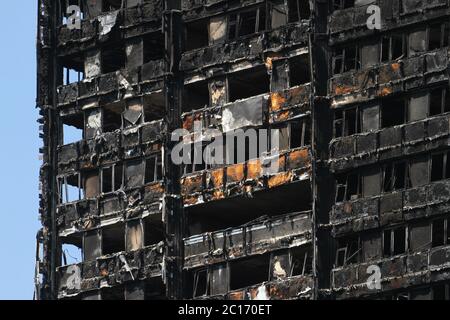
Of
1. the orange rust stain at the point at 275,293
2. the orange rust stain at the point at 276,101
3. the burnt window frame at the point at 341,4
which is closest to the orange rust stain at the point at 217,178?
the orange rust stain at the point at 276,101

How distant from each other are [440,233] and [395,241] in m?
2.25

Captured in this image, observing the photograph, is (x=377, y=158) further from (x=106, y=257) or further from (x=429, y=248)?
(x=106, y=257)

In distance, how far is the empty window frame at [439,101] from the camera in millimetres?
126812

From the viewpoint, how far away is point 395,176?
127062 millimetres

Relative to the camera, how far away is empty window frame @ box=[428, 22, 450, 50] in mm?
127938

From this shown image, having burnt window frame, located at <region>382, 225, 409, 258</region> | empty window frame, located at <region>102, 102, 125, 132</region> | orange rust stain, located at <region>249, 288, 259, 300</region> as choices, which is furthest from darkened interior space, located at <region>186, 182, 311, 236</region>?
empty window frame, located at <region>102, 102, 125, 132</region>

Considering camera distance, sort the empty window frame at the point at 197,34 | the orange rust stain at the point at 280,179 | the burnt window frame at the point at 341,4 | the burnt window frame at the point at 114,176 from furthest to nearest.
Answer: the empty window frame at the point at 197,34
the burnt window frame at the point at 114,176
the burnt window frame at the point at 341,4
the orange rust stain at the point at 280,179

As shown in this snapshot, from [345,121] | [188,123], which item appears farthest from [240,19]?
[345,121]

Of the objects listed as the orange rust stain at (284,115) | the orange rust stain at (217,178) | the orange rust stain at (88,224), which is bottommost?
the orange rust stain at (88,224)

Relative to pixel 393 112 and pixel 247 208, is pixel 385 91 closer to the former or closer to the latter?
pixel 393 112

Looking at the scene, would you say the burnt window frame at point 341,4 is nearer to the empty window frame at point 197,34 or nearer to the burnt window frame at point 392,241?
the empty window frame at point 197,34

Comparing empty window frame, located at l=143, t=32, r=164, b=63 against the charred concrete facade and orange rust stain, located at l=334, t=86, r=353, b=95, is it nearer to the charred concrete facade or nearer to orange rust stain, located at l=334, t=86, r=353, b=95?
the charred concrete facade

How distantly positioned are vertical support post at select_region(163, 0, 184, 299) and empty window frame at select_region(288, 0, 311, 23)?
20.0ft

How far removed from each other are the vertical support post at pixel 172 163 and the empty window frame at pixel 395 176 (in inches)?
443
